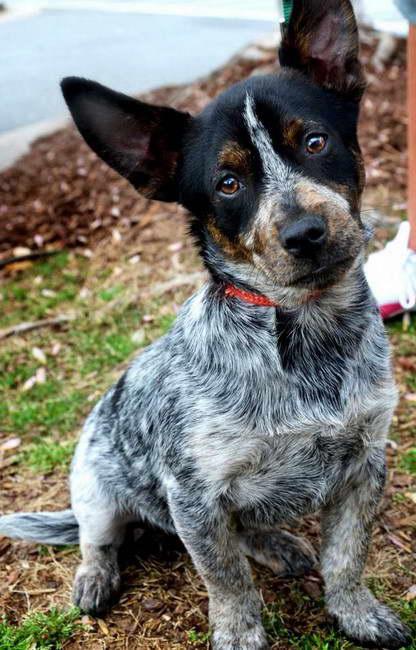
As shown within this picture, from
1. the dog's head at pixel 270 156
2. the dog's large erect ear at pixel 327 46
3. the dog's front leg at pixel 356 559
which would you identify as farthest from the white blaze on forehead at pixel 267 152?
the dog's front leg at pixel 356 559

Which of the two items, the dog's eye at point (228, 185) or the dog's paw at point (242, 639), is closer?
the dog's eye at point (228, 185)

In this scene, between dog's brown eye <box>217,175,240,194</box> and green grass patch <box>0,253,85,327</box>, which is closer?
dog's brown eye <box>217,175,240,194</box>

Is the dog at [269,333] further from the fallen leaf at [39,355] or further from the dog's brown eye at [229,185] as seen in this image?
the fallen leaf at [39,355]

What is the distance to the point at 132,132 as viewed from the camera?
323 centimetres

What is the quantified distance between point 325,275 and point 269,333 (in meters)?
0.46

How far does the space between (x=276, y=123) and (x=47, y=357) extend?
3.77 m

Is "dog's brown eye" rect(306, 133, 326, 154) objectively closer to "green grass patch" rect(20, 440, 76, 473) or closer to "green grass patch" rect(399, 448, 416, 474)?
"green grass patch" rect(399, 448, 416, 474)

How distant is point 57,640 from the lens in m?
3.61

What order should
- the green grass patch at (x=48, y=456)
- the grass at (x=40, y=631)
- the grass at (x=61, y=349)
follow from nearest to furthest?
1. the grass at (x=40, y=631)
2. the green grass patch at (x=48, y=456)
3. the grass at (x=61, y=349)

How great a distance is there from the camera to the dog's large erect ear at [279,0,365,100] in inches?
125

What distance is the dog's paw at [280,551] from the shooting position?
383 centimetres

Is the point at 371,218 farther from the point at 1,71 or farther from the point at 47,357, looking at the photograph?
the point at 1,71

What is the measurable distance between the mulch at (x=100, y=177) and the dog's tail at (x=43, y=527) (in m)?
4.22

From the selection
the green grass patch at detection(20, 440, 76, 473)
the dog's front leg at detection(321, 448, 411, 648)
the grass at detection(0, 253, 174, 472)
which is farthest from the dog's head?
the grass at detection(0, 253, 174, 472)
